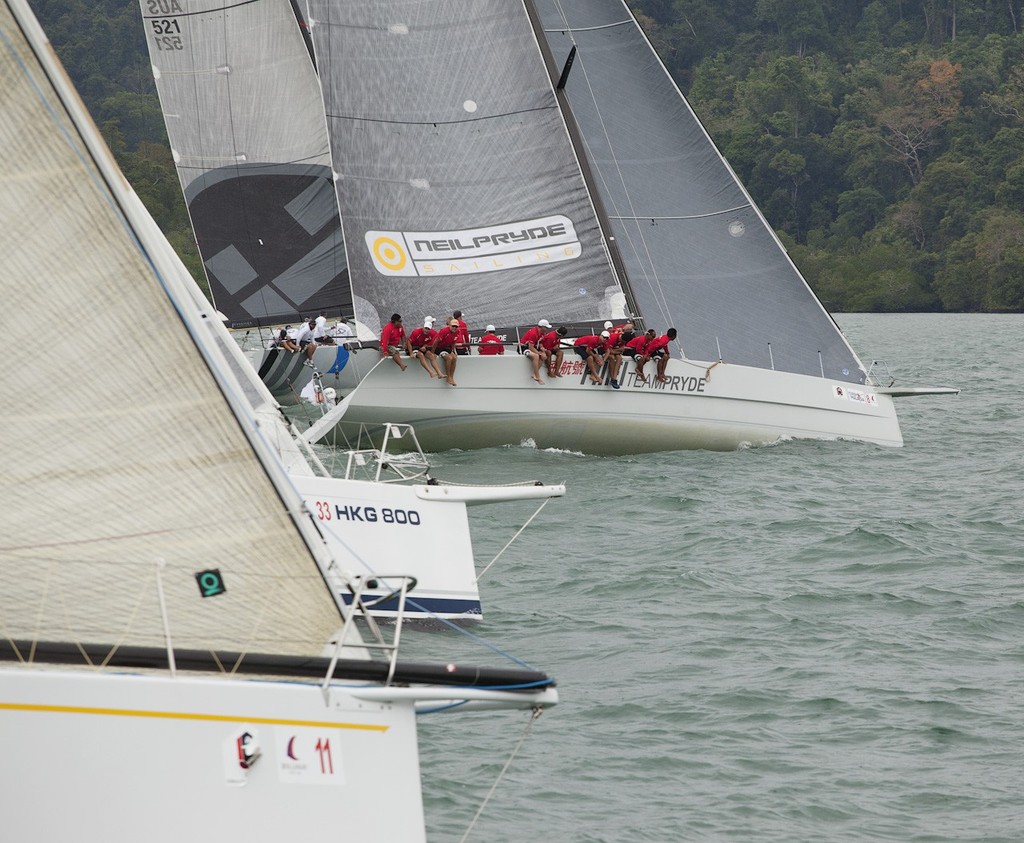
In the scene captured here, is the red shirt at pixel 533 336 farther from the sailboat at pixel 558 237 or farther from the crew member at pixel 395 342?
the crew member at pixel 395 342

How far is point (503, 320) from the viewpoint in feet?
52.2

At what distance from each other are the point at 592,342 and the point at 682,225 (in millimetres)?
2240

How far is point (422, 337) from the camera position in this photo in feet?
48.7

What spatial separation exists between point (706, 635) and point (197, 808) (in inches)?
194

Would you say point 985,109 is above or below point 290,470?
below

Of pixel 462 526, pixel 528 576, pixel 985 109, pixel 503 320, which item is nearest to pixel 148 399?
pixel 462 526

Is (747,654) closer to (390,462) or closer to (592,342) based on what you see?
(390,462)

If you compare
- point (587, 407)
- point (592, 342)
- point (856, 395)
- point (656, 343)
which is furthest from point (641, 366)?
point (856, 395)

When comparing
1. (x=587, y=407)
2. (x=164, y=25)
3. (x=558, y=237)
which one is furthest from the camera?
(x=164, y=25)

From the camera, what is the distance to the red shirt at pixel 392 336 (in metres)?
14.9

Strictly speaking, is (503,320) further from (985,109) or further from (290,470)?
(985,109)

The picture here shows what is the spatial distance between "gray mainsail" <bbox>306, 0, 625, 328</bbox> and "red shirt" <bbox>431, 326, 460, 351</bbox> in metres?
1.14

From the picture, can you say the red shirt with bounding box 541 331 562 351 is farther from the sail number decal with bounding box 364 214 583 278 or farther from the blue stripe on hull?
the blue stripe on hull

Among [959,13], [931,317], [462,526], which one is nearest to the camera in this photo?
[462,526]
